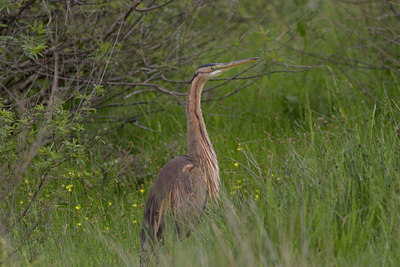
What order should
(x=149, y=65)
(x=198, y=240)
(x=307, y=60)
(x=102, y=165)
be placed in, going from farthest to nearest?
1. (x=307, y=60)
2. (x=149, y=65)
3. (x=102, y=165)
4. (x=198, y=240)

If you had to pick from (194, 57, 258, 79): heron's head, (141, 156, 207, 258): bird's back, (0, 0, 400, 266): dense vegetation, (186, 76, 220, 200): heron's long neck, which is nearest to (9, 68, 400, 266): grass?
(0, 0, 400, 266): dense vegetation

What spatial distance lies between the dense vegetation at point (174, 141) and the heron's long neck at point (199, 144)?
0.63ft

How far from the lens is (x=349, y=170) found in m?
3.79

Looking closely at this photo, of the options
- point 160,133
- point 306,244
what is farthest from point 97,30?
point 306,244

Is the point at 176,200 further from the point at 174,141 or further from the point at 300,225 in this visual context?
the point at 174,141

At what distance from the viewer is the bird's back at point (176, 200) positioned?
14.1ft

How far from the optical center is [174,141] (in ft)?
21.4

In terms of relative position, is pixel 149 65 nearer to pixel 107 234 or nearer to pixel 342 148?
pixel 107 234

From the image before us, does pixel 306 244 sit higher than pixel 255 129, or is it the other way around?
pixel 306 244

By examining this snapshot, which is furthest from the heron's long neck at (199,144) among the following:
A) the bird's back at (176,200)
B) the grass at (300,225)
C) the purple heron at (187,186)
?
the grass at (300,225)

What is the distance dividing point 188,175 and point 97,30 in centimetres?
250

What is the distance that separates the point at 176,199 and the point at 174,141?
2128 millimetres

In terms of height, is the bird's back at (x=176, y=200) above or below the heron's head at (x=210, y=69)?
below

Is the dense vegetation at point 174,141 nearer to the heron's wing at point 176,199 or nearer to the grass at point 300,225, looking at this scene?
the grass at point 300,225
